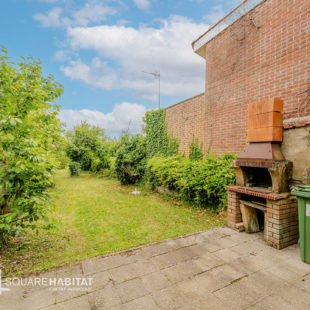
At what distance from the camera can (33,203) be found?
259cm

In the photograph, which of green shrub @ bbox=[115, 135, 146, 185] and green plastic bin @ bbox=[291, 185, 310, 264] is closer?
green plastic bin @ bbox=[291, 185, 310, 264]

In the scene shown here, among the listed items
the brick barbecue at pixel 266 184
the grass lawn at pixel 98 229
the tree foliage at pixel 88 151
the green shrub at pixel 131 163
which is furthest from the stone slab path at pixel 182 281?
the tree foliage at pixel 88 151

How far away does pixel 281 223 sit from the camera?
2768 mm

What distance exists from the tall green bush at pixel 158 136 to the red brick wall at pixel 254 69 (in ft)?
5.85

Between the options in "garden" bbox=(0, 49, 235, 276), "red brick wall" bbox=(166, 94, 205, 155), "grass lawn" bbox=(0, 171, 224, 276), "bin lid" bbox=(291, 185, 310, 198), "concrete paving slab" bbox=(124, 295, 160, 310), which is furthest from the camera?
"red brick wall" bbox=(166, 94, 205, 155)

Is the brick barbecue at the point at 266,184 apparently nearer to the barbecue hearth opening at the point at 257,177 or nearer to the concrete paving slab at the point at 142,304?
the barbecue hearth opening at the point at 257,177

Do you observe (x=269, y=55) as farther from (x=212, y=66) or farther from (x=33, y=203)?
(x=33, y=203)

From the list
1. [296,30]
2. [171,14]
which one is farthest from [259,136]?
[171,14]

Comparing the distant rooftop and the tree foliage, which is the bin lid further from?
the tree foliage

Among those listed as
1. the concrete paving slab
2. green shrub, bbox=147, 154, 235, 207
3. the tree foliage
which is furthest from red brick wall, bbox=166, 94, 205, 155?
the tree foliage

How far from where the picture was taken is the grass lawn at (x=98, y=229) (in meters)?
2.70

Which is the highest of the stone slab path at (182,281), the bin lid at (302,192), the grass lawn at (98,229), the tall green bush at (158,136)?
the tall green bush at (158,136)

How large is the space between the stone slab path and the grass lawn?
1.66ft

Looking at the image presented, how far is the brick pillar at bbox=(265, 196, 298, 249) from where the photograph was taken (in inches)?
108
